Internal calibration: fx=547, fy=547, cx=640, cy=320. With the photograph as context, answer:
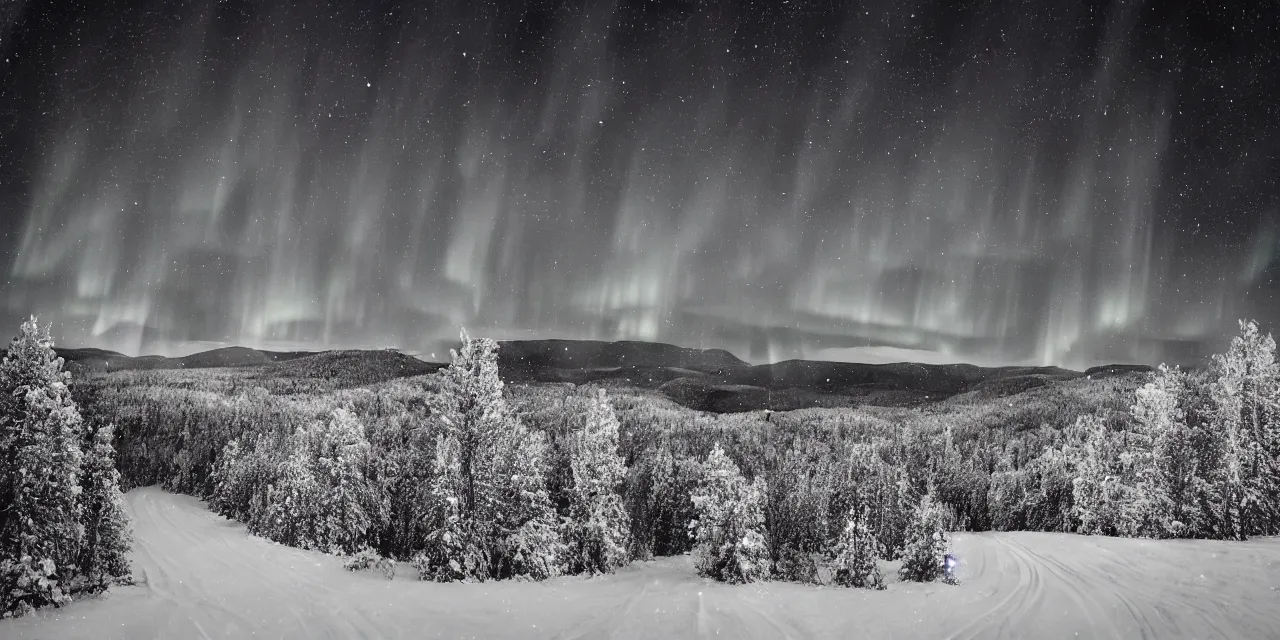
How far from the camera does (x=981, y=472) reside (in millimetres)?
72812

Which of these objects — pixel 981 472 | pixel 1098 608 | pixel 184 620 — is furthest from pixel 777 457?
pixel 184 620

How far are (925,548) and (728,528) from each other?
8.70 metres

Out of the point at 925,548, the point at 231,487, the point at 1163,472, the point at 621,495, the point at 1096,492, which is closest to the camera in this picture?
the point at 925,548

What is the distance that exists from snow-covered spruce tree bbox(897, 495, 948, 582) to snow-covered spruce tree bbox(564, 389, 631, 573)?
13.4 m

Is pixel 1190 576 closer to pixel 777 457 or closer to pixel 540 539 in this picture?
pixel 540 539

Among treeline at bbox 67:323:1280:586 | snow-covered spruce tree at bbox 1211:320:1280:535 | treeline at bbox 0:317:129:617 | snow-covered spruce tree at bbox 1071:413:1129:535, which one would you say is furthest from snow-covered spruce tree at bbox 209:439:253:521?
snow-covered spruce tree at bbox 1211:320:1280:535

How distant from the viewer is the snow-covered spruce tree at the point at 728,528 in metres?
24.9

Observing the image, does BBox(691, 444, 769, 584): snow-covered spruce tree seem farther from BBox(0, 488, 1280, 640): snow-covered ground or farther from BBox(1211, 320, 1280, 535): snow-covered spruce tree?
BBox(1211, 320, 1280, 535): snow-covered spruce tree

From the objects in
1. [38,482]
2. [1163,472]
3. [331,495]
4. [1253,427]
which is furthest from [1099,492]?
[38,482]

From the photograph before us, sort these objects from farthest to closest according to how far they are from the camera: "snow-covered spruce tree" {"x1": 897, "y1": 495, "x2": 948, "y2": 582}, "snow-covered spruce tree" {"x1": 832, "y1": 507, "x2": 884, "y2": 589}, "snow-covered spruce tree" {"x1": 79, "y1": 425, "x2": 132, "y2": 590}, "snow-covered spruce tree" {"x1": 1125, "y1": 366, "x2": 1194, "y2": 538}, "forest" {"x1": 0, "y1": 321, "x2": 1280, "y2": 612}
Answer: "snow-covered spruce tree" {"x1": 1125, "y1": 366, "x2": 1194, "y2": 538} → "forest" {"x1": 0, "y1": 321, "x2": 1280, "y2": 612} → "snow-covered spruce tree" {"x1": 897, "y1": 495, "x2": 948, "y2": 582} → "snow-covered spruce tree" {"x1": 832, "y1": 507, "x2": 884, "y2": 589} → "snow-covered spruce tree" {"x1": 79, "y1": 425, "x2": 132, "y2": 590}

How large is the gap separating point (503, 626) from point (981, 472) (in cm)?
7486

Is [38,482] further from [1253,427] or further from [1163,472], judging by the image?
[1253,427]

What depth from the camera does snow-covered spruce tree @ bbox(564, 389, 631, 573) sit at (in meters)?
27.4

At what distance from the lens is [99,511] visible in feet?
66.7
